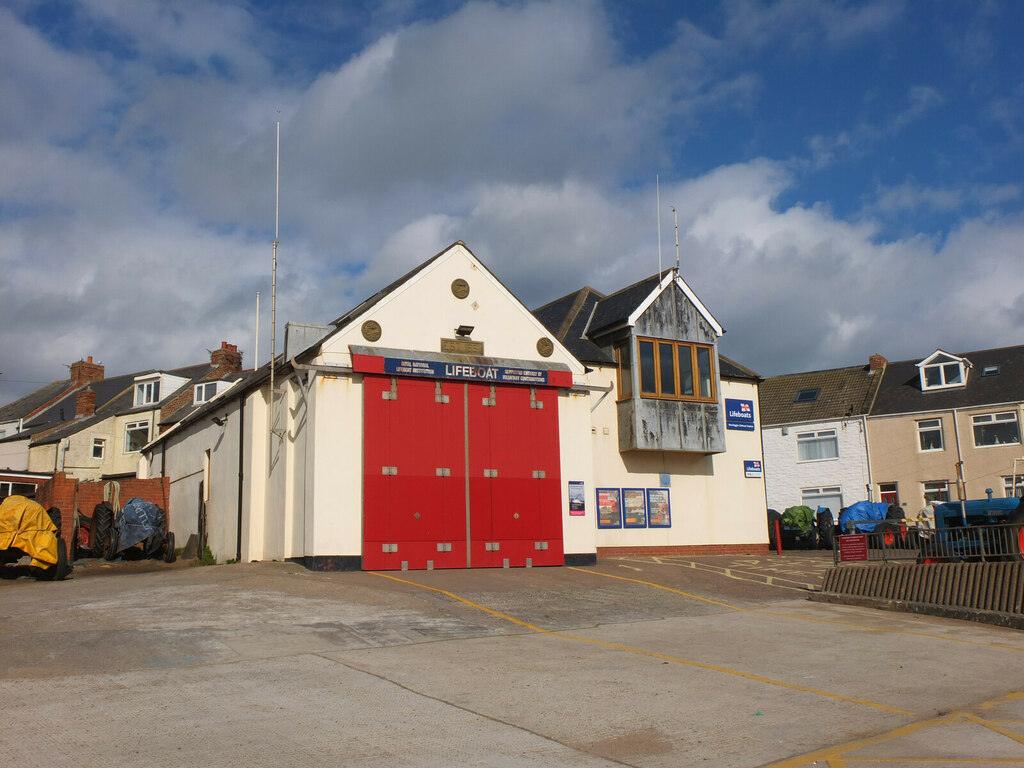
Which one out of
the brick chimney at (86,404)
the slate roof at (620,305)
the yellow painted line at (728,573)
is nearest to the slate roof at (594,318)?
the slate roof at (620,305)

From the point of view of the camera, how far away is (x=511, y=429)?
2183cm

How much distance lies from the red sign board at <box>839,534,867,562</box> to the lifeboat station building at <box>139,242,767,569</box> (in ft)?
18.3

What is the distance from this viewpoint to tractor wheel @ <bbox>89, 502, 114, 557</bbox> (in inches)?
1021

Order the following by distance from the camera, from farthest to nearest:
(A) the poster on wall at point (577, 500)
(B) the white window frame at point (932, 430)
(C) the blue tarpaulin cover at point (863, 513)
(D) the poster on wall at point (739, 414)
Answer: (B) the white window frame at point (932, 430) < (C) the blue tarpaulin cover at point (863, 513) < (D) the poster on wall at point (739, 414) < (A) the poster on wall at point (577, 500)

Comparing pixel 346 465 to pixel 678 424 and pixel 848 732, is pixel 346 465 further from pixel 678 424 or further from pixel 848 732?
pixel 848 732

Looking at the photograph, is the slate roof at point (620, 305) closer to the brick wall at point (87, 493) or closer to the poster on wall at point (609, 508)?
the poster on wall at point (609, 508)

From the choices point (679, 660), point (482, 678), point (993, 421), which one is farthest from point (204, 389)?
point (482, 678)

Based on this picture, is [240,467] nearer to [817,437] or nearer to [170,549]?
[170,549]

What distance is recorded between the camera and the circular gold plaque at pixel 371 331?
20766mm

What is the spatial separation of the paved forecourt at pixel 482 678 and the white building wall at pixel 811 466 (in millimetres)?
30472

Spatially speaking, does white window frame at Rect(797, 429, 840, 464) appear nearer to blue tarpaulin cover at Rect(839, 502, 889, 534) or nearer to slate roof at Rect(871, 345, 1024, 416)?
slate roof at Rect(871, 345, 1024, 416)

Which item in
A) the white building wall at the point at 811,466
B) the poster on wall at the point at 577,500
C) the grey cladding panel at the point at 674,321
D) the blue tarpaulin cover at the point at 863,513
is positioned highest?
the grey cladding panel at the point at 674,321

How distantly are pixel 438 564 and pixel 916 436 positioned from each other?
100 feet

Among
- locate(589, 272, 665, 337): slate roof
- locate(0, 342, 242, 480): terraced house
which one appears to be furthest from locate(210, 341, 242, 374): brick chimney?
locate(589, 272, 665, 337): slate roof
